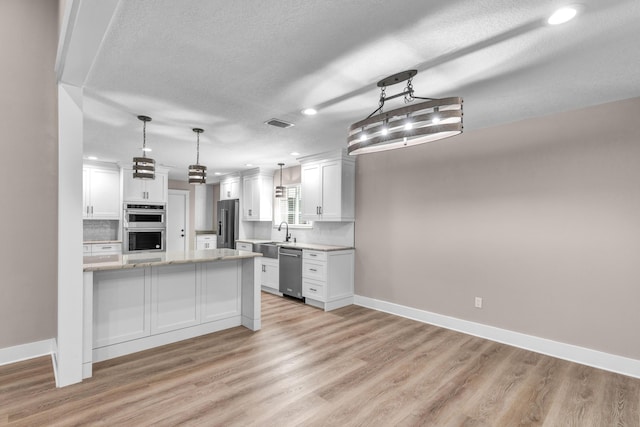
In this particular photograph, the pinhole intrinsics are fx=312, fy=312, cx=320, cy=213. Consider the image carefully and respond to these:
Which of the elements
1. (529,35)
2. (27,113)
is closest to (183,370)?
(27,113)

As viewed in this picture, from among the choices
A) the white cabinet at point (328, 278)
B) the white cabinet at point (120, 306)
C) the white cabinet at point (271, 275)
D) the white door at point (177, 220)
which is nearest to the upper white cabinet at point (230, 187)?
the white door at point (177, 220)

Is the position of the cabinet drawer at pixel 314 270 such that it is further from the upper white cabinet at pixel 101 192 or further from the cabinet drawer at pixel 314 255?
the upper white cabinet at pixel 101 192

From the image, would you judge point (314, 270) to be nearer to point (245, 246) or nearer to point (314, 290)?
point (314, 290)

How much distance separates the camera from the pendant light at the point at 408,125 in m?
1.92

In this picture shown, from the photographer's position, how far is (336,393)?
96.3 inches

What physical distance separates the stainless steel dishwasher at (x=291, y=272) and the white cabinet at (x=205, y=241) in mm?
3807

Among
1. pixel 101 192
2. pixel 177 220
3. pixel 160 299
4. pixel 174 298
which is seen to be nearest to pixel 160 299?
pixel 160 299

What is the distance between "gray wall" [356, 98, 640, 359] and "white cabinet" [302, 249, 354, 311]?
1.93 feet

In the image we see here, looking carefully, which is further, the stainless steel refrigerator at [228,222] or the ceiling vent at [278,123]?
the stainless steel refrigerator at [228,222]

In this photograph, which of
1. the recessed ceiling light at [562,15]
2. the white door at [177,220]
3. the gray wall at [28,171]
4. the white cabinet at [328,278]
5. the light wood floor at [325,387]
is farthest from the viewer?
the white door at [177,220]

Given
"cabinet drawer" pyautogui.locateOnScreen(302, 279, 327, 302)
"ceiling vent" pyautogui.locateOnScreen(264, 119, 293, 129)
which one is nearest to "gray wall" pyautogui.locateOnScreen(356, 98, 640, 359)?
"cabinet drawer" pyautogui.locateOnScreen(302, 279, 327, 302)

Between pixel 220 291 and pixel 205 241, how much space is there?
5179 mm

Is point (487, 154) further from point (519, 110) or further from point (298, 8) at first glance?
point (298, 8)

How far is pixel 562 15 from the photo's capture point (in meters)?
1.75
